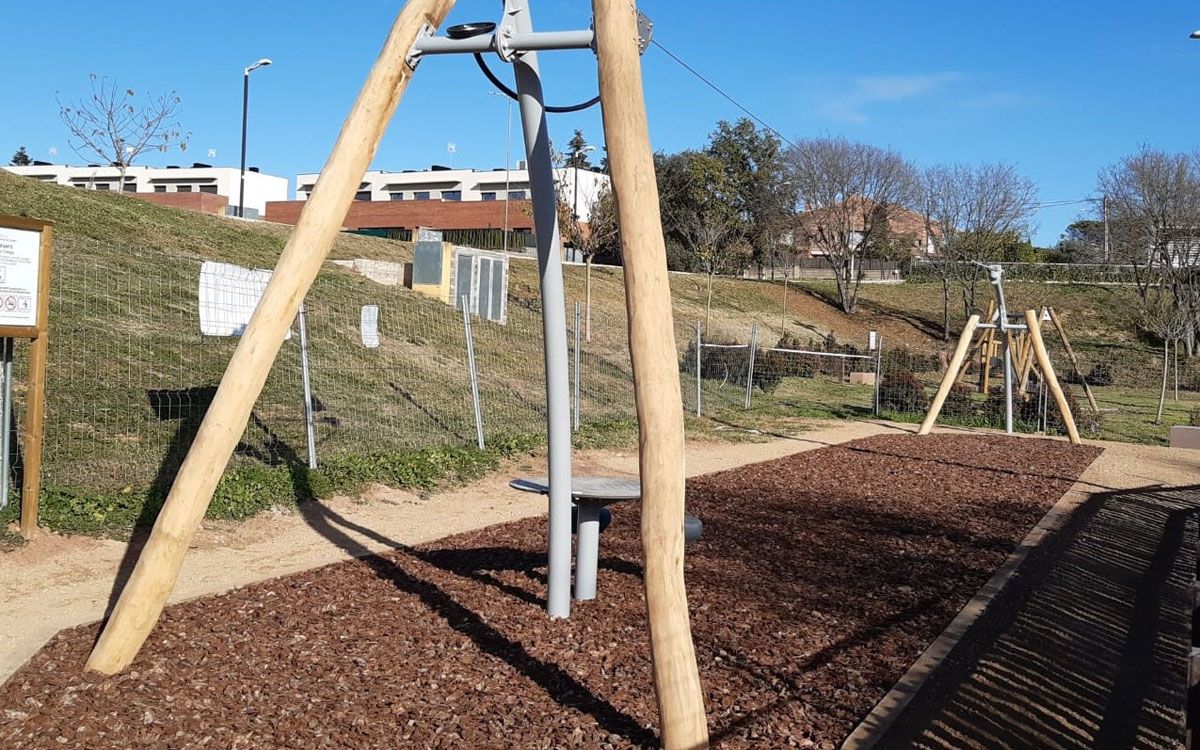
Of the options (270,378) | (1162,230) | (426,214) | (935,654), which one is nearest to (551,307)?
(935,654)

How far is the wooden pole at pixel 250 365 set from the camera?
460 centimetres

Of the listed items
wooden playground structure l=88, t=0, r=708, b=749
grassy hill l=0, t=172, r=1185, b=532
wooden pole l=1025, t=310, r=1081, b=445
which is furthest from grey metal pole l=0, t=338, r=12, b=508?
wooden pole l=1025, t=310, r=1081, b=445

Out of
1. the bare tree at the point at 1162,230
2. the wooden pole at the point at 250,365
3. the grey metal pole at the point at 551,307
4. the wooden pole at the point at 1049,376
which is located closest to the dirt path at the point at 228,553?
the wooden pole at the point at 250,365

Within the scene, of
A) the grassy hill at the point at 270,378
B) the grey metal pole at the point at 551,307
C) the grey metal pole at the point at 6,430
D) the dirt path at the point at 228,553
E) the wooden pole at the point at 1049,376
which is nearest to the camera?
the grey metal pole at the point at 551,307

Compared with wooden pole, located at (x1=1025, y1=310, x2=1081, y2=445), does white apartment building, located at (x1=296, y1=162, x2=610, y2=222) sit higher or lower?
higher

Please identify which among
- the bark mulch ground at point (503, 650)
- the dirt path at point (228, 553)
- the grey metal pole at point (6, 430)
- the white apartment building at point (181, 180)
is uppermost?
the white apartment building at point (181, 180)

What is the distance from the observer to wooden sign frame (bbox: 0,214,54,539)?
7160 millimetres

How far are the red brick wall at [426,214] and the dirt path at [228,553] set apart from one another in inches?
1842

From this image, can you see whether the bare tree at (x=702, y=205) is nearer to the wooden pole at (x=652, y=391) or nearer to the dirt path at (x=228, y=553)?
the dirt path at (x=228, y=553)

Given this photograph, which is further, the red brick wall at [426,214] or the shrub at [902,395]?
the red brick wall at [426,214]

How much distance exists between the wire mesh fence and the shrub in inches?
1.3

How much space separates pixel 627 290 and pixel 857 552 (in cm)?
471

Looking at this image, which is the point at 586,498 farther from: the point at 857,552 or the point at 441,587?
the point at 857,552

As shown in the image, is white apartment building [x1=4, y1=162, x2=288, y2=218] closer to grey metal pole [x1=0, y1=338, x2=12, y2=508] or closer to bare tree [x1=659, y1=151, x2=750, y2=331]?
bare tree [x1=659, y1=151, x2=750, y2=331]
